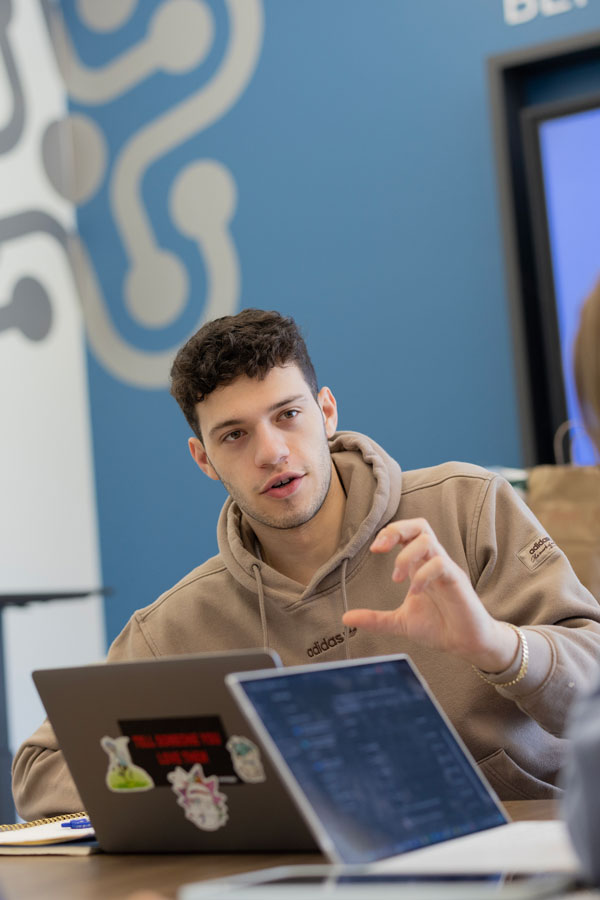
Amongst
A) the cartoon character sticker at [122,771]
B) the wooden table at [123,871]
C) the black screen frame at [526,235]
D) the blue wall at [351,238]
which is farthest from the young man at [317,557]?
the blue wall at [351,238]

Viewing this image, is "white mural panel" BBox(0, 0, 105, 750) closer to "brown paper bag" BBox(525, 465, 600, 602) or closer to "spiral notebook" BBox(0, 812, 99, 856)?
"brown paper bag" BBox(525, 465, 600, 602)

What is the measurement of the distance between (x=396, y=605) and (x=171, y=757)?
622mm

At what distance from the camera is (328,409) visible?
1959mm

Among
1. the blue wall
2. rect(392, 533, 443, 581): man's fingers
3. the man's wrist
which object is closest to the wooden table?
the man's wrist

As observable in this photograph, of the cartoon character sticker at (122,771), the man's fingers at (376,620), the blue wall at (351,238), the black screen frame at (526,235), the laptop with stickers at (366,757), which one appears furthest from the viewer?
the blue wall at (351,238)

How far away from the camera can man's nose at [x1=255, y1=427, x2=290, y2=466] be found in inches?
69.2

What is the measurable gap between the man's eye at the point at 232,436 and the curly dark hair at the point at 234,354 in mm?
70

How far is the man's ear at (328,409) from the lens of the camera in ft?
6.38

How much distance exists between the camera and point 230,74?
3656 mm

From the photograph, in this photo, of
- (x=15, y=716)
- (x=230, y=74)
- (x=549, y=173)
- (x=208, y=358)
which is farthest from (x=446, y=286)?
(x=15, y=716)

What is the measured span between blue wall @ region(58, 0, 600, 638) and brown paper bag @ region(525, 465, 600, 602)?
69 centimetres

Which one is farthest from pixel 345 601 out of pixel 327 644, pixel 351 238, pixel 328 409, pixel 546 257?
pixel 351 238

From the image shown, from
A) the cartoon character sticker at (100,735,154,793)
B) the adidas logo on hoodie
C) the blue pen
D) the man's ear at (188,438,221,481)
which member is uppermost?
the man's ear at (188,438,221,481)

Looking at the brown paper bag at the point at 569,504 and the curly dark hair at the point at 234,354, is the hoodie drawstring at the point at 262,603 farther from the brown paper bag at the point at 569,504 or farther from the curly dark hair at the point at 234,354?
the brown paper bag at the point at 569,504
